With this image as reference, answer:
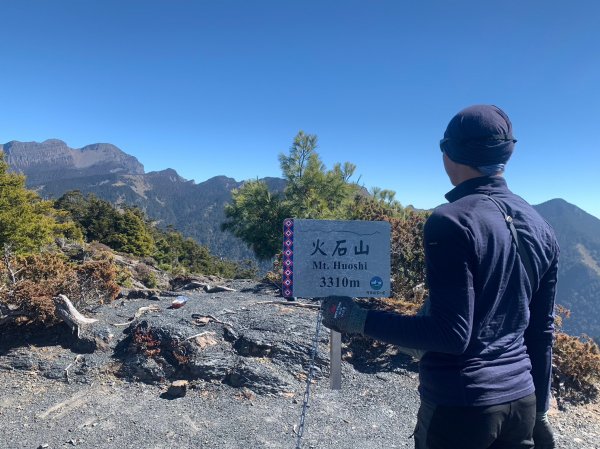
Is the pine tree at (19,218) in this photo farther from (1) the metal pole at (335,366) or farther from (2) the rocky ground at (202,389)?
(1) the metal pole at (335,366)

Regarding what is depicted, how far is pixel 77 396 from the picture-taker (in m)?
4.63

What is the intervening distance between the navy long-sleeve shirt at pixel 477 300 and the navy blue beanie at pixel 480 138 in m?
0.07

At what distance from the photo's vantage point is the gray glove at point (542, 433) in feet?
5.13

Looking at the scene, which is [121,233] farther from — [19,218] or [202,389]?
[202,389]

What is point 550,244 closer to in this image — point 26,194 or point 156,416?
point 156,416

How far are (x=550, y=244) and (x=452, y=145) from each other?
1.48ft

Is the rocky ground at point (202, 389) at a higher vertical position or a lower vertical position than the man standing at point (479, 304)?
lower

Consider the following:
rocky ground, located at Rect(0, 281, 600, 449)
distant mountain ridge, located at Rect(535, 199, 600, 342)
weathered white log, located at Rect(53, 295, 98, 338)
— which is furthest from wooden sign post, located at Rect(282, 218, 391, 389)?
distant mountain ridge, located at Rect(535, 199, 600, 342)

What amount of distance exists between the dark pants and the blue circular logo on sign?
1380mm

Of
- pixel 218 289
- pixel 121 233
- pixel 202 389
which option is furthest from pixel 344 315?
pixel 121 233

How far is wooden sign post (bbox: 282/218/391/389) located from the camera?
2752 millimetres

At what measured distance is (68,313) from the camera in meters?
5.73

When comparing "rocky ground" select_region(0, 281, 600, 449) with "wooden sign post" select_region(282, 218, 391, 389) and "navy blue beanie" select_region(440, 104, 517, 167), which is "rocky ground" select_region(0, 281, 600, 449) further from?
"navy blue beanie" select_region(440, 104, 517, 167)

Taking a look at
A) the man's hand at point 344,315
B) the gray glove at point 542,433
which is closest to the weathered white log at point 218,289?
the man's hand at point 344,315
